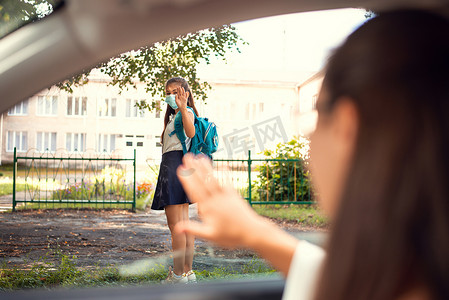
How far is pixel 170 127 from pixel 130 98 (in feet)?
93.5

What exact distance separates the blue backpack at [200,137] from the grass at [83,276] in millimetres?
1133

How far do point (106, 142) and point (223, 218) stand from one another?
103 ft

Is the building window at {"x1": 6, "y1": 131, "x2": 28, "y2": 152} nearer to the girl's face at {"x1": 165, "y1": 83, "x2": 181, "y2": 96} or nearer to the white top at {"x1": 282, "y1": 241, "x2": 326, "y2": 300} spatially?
the girl's face at {"x1": 165, "y1": 83, "x2": 181, "y2": 96}

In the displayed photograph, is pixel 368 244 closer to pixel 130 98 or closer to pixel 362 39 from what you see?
pixel 362 39

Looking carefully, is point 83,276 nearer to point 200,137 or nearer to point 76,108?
point 200,137

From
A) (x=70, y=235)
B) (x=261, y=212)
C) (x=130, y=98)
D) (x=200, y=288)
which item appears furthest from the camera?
(x=130, y=98)

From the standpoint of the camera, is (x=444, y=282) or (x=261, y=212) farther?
(x=261, y=212)

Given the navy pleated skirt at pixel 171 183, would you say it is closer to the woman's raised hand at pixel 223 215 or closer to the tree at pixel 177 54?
the woman's raised hand at pixel 223 215

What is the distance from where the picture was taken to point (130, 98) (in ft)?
102

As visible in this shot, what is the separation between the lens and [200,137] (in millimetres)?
3307

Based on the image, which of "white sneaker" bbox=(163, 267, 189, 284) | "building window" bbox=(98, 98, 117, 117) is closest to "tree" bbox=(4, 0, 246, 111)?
"white sneaker" bbox=(163, 267, 189, 284)

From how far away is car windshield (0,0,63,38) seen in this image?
2.91 ft

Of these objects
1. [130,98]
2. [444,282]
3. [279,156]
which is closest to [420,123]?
[444,282]

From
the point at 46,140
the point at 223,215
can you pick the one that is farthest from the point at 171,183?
the point at 46,140
